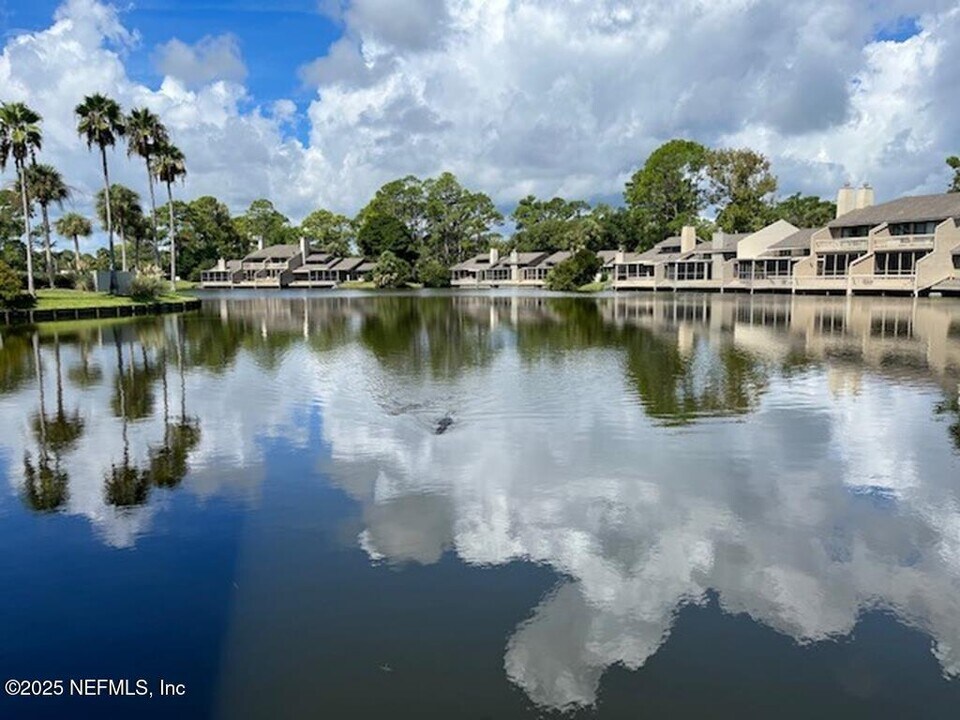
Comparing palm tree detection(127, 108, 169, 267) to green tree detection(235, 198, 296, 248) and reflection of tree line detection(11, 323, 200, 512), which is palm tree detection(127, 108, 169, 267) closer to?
reflection of tree line detection(11, 323, 200, 512)

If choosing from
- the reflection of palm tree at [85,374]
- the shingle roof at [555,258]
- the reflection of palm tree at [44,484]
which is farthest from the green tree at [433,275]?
the reflection of palm tree at [44,484]

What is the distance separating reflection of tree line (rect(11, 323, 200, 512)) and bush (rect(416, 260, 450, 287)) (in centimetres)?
9989

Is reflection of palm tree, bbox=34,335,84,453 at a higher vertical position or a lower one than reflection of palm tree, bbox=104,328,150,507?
higher

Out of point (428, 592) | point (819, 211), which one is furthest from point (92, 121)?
point (819, 211)

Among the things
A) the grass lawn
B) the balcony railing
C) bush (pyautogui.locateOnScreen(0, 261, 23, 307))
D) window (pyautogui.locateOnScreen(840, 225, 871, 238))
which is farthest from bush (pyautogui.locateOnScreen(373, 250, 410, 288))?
bush (pyautogui.locateOnScreen(0, 261, 23, 307))

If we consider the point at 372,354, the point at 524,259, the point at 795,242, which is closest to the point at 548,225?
the point at 524,259

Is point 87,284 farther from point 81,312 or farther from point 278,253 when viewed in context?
point 278,253

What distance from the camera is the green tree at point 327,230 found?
15938cm

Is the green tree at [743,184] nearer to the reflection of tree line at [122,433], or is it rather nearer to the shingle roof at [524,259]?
the shingle roof at [524,259]

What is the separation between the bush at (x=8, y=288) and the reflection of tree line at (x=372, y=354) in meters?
7.14

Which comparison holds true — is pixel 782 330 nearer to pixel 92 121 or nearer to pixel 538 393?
pixel 538 393

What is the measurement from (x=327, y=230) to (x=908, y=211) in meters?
120

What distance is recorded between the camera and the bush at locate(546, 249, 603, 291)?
345 feet

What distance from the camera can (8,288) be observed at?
45.8 metres
